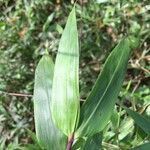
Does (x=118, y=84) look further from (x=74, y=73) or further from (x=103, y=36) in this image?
(x=103, y=36)

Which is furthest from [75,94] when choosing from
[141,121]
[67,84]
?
[141,121]

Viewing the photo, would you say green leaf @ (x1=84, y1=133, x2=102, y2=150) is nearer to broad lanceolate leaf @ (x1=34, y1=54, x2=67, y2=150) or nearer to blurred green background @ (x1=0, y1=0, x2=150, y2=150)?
broad lanceolate leaf @ (x1=34, y1=54, x2=67, y2=150)

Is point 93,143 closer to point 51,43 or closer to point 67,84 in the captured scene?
point 67,84

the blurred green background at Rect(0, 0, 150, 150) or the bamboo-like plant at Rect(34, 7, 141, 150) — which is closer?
the bamboo-like plant at Rect(34, 7, 141, 150)

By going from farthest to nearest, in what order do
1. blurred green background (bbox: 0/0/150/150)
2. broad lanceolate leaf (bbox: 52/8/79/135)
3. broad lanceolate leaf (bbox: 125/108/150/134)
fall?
blurred green background (bbox: 0/0/150/150)
broad lanceolate leaf (bbox: 125/108/150/134)
broad lanceolate leaf (bbox: 52/8/79/135)

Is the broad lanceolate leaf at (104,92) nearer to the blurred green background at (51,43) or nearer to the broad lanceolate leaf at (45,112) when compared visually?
the broad lanceolate leaf at (45,112)

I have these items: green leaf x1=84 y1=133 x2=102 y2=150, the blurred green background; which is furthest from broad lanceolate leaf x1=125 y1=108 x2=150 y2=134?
the blurred green background

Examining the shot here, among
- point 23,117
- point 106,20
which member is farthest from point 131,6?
point 23,117
